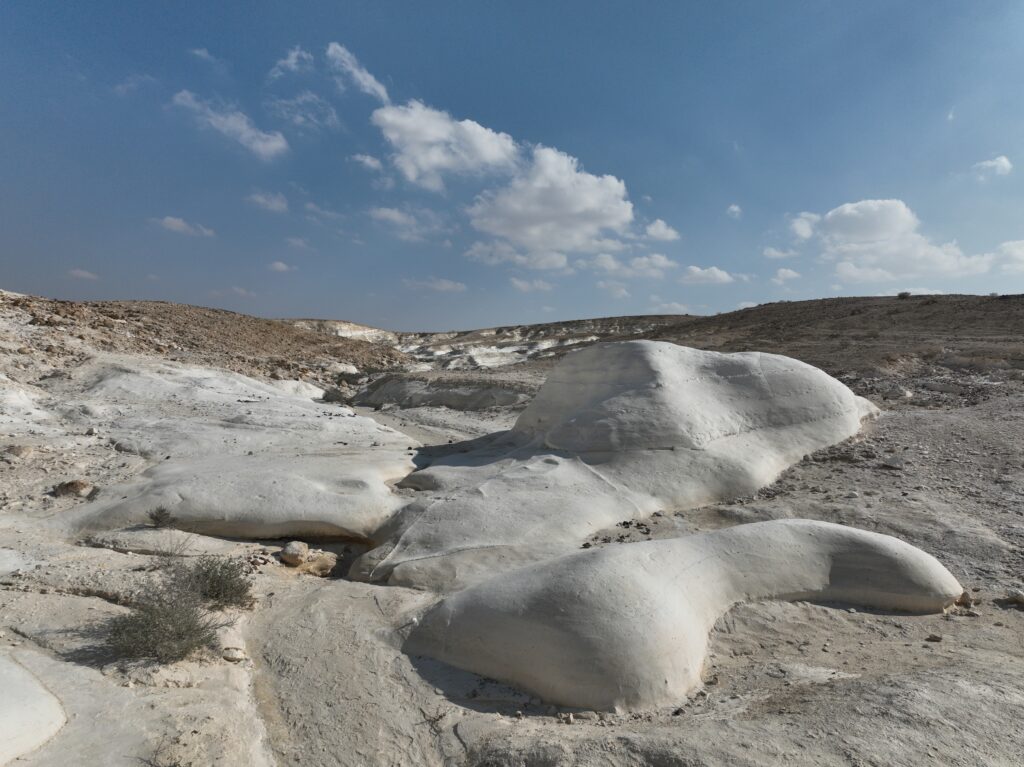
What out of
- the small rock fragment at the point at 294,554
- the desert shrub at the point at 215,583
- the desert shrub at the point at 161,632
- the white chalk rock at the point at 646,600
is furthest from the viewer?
the small rock fragment at the point at 294,554

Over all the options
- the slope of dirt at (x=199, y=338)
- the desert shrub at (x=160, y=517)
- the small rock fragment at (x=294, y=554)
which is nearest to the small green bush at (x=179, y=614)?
the small rock fragment at (x=294, y=554)

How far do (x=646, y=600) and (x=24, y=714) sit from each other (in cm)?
317

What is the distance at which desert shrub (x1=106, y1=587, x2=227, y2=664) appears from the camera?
3.51 m

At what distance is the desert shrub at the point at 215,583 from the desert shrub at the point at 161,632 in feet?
1.43

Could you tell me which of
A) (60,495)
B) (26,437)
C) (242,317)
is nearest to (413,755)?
(60,495)

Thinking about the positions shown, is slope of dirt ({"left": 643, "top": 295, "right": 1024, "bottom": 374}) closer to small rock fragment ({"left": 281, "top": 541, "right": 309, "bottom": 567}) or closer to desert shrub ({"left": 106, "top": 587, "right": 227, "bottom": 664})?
small rock fragment ({"left": 281, "top": 541, "right": 309, "bottom": 567})

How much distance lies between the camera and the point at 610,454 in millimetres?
6637

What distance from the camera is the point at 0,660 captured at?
3.26 metres

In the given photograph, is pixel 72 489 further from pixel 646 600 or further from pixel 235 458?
pixel 646 600

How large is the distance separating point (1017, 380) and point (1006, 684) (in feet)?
30.7

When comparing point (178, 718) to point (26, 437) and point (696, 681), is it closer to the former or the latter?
point (696, 681)

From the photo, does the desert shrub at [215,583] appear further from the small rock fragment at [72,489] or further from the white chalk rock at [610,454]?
the small rock fragment at [72,489]

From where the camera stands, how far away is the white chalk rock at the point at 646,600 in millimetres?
3373

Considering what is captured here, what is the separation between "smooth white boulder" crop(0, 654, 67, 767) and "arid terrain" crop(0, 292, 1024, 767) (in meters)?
0.02
